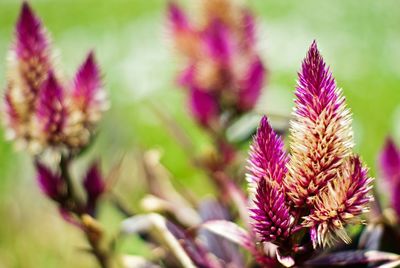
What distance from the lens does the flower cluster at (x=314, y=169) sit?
2.29 ft

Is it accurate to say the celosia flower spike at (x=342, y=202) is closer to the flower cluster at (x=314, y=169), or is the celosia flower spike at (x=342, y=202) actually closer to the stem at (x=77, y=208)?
the flower cluster at (x=314, y=169)

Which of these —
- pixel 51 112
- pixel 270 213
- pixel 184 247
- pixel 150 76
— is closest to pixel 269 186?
pixel 270 213

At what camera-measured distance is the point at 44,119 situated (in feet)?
3.23

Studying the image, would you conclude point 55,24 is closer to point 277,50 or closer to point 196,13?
point 277,50

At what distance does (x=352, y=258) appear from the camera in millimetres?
856

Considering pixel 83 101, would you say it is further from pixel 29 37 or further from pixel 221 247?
pixel 221 247

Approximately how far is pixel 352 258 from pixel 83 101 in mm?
424

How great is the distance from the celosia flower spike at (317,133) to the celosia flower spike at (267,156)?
1cm

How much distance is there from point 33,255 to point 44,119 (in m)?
0.58

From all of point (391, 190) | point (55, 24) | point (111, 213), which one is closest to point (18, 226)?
point (111, 213)

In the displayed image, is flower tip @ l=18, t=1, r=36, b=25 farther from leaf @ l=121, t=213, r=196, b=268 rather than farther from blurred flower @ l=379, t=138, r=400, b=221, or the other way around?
blurred flower @ l=379, t=138, r=400, b=221

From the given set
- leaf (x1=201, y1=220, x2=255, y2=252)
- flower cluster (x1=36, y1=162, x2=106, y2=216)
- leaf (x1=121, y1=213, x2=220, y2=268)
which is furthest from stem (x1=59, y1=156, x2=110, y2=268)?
leaf (x1=201, y1=220, x2=255, y2=252)

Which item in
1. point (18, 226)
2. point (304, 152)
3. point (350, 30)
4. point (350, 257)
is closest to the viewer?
point (304, 152)

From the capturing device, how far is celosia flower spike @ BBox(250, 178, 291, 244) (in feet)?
2.31
